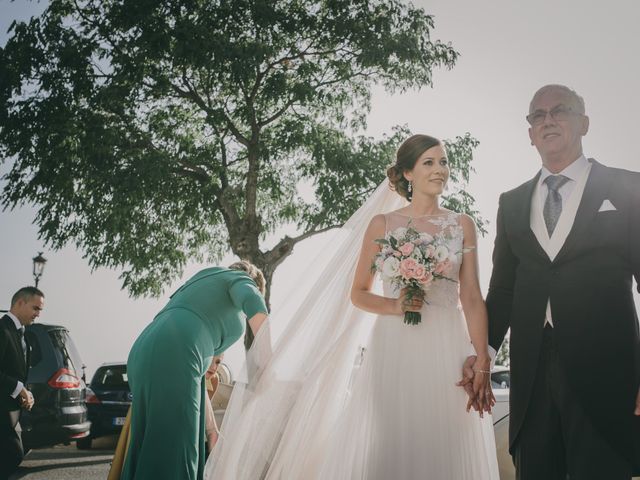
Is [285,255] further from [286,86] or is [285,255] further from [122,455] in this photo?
[122,455]

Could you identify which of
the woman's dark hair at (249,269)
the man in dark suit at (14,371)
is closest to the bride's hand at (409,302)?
the woman's dark hair at (249,269)

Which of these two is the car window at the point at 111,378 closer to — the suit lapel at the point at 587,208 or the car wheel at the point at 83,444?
the car wheel at the point at 83,444

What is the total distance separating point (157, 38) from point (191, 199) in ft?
14.0

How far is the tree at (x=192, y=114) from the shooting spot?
51.8 feet

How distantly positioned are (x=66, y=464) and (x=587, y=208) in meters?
10.4

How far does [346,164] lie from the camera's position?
16.2 metres

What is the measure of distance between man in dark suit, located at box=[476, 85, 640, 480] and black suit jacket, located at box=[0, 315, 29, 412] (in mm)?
4733

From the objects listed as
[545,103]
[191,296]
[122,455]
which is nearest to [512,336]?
[545,103]

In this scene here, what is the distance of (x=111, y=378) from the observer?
1404 centimetres

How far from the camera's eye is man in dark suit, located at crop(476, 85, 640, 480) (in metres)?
2.86

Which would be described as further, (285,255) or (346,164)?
(285,255)

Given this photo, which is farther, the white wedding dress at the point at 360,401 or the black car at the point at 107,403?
the black car at the point at 107,403

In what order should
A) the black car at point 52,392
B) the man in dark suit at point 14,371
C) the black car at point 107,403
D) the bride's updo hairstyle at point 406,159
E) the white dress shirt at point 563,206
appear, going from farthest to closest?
the black car at point 107,403
the black car at point 52,392
the man in dark suit at point 14,371
the bride's updo hairstyle at point 406,159
the white dress shirt at point 563,206

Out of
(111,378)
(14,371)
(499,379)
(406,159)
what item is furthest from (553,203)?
(111,378)
